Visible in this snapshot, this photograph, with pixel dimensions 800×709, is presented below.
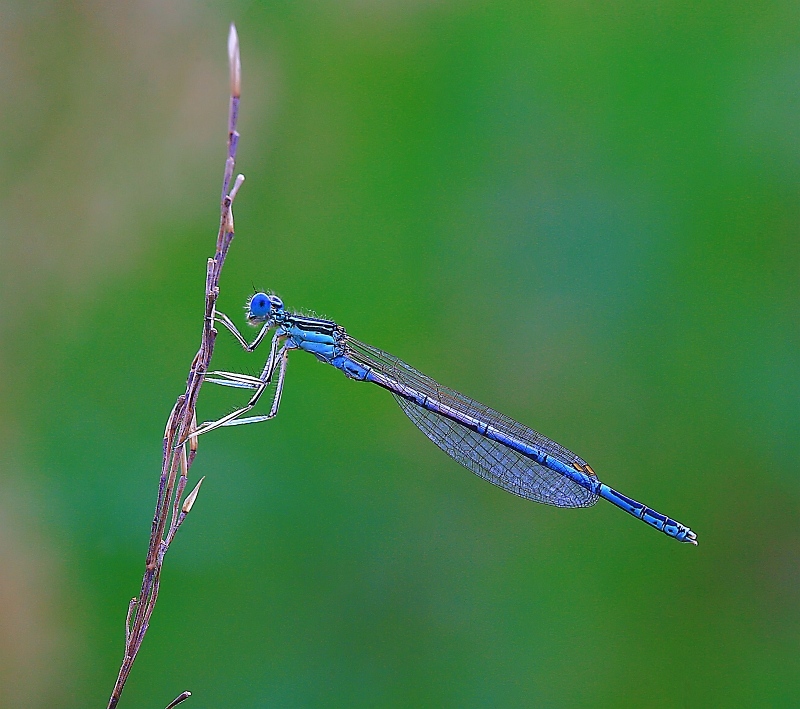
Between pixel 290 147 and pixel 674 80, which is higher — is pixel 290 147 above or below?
below

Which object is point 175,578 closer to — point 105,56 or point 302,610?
point 302,610

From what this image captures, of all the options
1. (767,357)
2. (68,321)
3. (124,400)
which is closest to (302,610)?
(124,400)

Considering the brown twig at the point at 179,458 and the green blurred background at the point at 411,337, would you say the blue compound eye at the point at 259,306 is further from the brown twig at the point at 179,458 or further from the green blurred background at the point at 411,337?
the brown twig at the point at 179,458

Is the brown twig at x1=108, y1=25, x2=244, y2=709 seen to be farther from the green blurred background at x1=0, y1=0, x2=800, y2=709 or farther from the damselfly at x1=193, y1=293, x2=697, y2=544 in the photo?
the green blurred background at x1=0, y1=0, x2=800, y2=709

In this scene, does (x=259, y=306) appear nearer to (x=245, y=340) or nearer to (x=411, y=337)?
(x=245, y=340)

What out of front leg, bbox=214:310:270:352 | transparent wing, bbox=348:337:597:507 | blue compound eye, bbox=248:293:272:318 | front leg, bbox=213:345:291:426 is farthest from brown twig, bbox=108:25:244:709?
transparent wing, bbox=348:337:597:507

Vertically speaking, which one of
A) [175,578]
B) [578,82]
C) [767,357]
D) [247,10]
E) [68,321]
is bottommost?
[175,578]

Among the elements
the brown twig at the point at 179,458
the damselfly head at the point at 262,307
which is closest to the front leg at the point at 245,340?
the damselfly head at the point at 262,307
